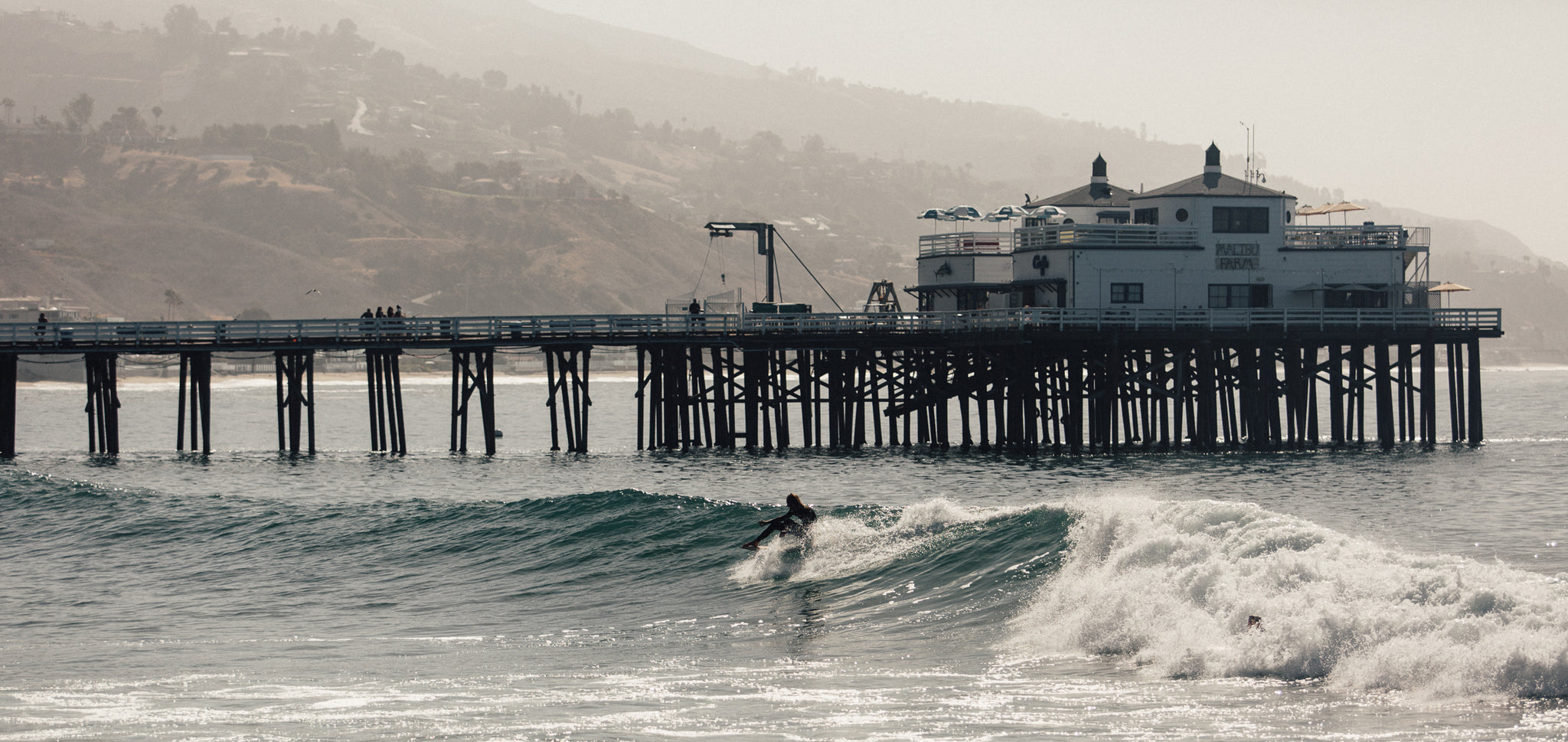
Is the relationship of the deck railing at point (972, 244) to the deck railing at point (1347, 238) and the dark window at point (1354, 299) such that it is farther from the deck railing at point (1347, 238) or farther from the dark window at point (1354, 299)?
the dark window at point (1354, 299)

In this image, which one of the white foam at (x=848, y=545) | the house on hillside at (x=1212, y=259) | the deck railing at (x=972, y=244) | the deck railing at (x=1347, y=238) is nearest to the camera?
the white foam at (x=848, y=545)

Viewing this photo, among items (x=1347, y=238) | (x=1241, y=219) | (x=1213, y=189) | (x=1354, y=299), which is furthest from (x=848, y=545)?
(x=1347, y=238)

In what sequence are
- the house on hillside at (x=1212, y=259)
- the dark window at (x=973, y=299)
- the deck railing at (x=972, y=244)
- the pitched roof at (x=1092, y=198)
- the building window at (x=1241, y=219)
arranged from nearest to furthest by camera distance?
the house on hillside at (x=1212, y=259), the building window at (x=1241, y=219), the dark window at (x=973, y=299), the deck railing at (x=972, y=244), the pitched roof at (x=1092, y=198)

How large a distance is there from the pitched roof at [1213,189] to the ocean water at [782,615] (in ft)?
61.1

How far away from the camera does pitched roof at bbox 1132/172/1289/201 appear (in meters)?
55.2

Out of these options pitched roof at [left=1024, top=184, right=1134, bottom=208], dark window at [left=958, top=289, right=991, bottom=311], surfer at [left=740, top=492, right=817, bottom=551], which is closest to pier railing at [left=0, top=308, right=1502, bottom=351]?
dark window at [left=958, top=289, right=991, bottom=311]

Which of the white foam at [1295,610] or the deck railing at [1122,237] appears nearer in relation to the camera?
the white foam at [1295,610]

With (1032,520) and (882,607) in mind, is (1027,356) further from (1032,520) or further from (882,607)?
(882,607)

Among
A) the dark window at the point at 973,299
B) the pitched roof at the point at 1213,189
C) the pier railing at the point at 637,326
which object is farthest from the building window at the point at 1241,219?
the dark window at the point at 973,299

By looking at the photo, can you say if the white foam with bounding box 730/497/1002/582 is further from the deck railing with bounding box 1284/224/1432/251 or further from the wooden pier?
the deck railing with bounding box 1284/224/1432/251

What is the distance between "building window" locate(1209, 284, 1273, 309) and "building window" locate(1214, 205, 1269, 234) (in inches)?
83.3

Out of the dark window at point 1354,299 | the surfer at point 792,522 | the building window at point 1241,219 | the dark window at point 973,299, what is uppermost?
the building window at point 1241,219

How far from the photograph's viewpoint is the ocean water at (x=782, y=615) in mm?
14594

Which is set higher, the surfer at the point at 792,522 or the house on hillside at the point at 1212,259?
the house on hillside at the point at 1212,259
